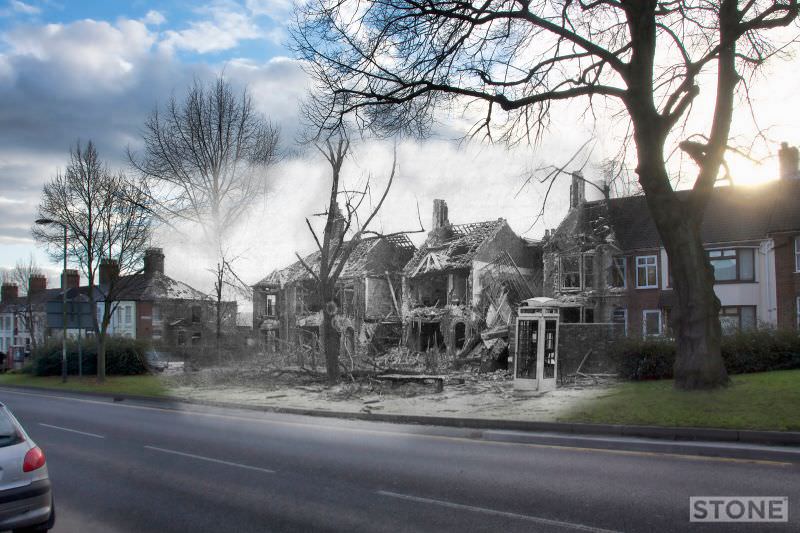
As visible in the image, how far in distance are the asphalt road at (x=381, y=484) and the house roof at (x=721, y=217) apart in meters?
26.6

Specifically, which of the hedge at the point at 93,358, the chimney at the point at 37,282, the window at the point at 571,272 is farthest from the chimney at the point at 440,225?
the chimney at the point at 37,282

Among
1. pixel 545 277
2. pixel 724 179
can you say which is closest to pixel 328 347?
pixel 724 179

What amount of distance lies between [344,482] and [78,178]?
1120 inches

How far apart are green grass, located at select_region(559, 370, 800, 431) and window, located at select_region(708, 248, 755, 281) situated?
2206 cm

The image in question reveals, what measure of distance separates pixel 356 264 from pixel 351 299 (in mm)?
2567

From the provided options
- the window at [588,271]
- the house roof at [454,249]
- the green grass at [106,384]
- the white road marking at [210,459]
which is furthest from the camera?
the house roof at [454,249]

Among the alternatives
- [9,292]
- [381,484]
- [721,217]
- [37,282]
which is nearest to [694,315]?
[381,484]

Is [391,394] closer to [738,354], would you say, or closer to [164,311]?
[738,354]

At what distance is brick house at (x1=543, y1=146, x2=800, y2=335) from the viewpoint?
34.4m

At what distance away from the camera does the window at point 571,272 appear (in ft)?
134

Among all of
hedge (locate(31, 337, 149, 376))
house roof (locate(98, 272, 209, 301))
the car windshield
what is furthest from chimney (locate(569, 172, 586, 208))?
the car windshield

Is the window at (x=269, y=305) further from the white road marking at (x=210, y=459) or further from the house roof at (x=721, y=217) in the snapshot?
the white road marking at (x=210, y=459)

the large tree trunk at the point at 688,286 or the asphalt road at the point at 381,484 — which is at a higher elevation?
the large tree trunk at the point at 688,286

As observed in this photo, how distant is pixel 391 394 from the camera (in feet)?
66.6
